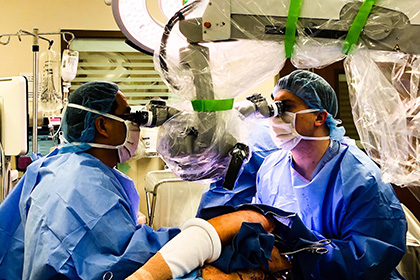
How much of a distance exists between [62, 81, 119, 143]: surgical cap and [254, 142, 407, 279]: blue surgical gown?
823mm

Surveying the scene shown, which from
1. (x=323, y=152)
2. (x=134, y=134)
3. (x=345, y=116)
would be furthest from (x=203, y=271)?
(x=345, y=116)

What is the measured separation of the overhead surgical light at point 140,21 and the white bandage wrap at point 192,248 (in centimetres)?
58

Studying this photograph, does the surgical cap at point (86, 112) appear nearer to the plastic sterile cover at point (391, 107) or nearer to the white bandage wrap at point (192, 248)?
the white bandage wrap at point (192, 248)

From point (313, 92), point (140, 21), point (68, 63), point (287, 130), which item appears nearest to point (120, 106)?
point (140, 21)

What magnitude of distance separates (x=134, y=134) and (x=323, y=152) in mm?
762

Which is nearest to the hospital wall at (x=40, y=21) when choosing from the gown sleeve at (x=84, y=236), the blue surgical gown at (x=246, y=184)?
the blue surgical gown at (x=246, y=184)

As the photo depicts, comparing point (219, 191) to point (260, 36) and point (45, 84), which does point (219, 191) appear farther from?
point (45, 84)

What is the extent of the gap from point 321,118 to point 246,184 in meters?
0.48

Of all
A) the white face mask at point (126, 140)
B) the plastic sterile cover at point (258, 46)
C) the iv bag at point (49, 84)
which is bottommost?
the iv bag at point (49, 84)

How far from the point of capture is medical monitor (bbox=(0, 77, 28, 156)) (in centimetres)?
239

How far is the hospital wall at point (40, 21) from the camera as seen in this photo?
4781mm

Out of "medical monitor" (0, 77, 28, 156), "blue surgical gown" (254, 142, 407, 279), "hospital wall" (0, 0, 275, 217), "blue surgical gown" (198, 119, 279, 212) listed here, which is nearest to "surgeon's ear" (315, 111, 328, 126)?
"blue surgical gown" (254, 142, 407, 279)

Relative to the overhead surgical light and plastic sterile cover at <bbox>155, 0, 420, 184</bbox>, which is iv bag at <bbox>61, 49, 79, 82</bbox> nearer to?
the overhead surgical light

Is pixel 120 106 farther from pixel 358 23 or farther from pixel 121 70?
pixel 121 70
